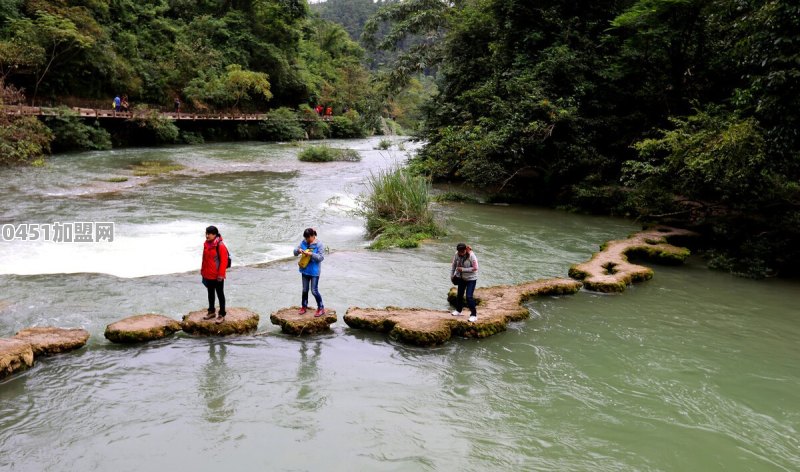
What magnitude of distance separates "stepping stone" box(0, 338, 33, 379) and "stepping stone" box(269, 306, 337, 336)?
3.07 m

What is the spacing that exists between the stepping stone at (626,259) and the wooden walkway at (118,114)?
67.6 ft

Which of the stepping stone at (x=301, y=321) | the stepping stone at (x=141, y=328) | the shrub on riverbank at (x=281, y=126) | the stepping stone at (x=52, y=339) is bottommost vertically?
the stepping stone at (x=52, y=339)

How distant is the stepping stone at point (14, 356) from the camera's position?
628cm

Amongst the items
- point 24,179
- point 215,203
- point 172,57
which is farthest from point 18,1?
point 215,203

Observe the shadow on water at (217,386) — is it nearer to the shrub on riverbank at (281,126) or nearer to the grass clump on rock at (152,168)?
the grass clump on rock at (152,168)

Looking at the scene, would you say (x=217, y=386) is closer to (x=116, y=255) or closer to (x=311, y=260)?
(x=311, y=260)

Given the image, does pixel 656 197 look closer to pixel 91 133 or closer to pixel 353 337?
pixel 353 337

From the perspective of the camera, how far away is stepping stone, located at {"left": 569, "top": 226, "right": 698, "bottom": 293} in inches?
409

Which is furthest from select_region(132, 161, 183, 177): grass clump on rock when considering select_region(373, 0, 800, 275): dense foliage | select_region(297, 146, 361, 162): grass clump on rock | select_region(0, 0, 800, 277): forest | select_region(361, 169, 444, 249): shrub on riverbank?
select_region(361, 169, 444, 249): shrub on riverbank

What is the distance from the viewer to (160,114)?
35250 mm

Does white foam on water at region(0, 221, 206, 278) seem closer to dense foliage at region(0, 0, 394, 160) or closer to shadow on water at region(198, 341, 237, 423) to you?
shadow on water at region(198, 341, 237, 423)

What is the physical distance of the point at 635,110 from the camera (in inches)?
733

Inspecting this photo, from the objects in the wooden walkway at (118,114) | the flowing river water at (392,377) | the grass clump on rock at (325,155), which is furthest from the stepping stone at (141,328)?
the grass clump on rock at (325,155)

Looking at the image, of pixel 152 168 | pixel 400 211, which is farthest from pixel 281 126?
pixel 400 211
